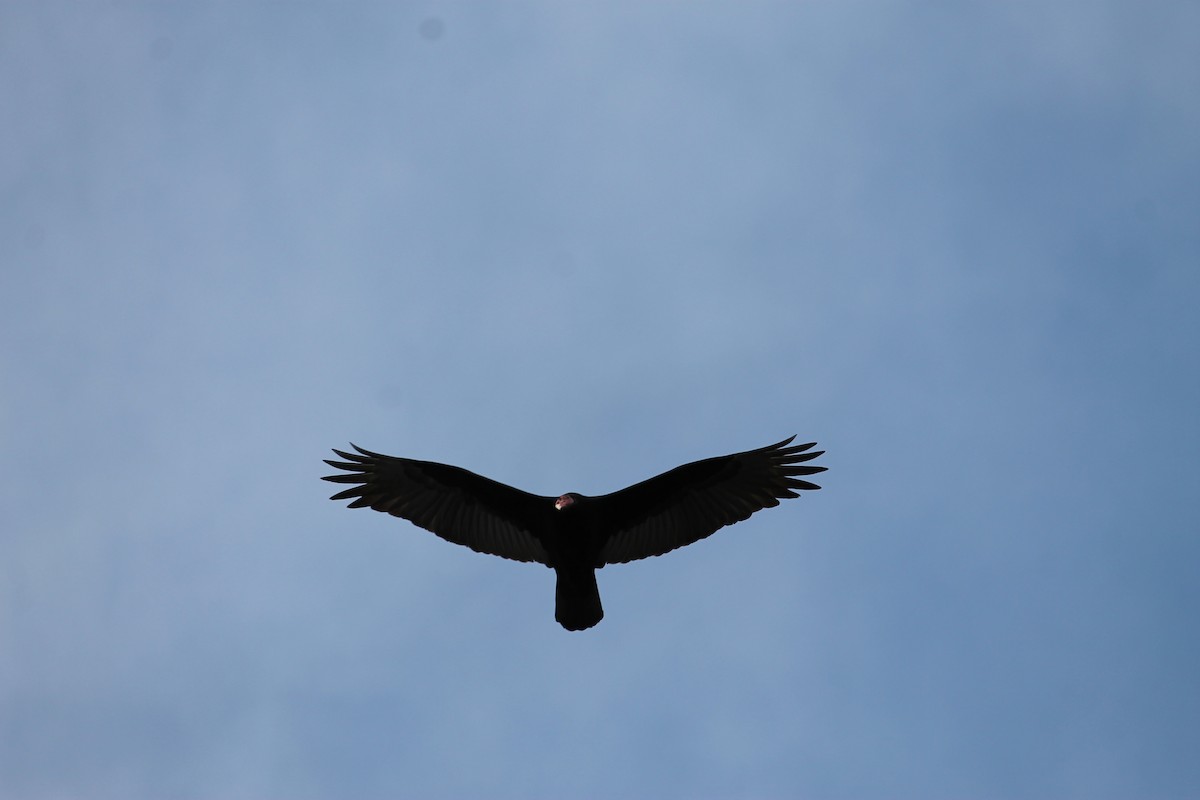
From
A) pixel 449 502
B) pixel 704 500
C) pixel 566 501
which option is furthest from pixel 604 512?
pixel 449 502

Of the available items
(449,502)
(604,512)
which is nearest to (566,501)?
(604,512)

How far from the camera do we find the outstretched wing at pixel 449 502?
436 inches

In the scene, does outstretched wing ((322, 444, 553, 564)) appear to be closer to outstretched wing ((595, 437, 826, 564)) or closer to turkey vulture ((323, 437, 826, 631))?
turkey vulture ((323, 437, 826, 631))

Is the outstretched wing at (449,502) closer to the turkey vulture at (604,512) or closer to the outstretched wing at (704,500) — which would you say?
the turkey vulture at (604,512)

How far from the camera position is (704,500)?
11195 millimetres

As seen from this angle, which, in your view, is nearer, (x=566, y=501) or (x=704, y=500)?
(x=566, y=501)

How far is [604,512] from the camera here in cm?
1082

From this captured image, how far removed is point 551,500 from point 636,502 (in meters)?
0.97

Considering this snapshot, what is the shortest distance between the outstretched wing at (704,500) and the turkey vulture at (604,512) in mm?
12

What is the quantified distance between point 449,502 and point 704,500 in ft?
9.81

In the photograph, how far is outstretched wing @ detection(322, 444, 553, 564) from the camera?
11070 mm

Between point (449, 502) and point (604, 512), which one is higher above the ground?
point (449, 502)

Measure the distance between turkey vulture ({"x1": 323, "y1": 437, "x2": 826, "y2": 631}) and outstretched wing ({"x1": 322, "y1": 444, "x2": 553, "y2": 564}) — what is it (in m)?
0.01

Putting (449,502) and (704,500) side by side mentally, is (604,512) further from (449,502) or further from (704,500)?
(449,502)
